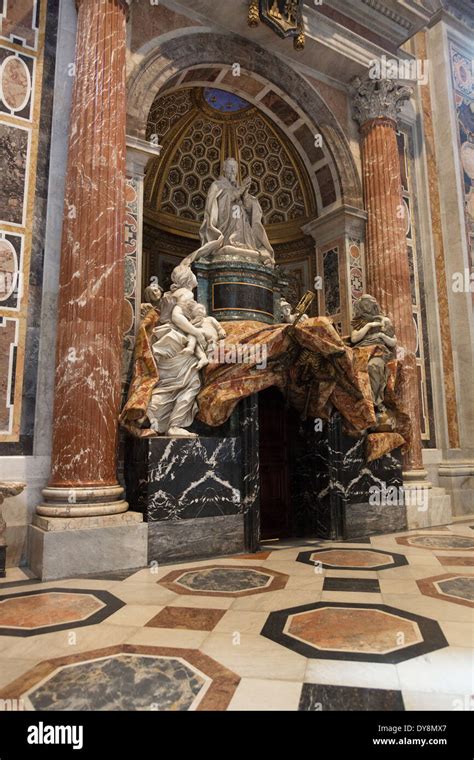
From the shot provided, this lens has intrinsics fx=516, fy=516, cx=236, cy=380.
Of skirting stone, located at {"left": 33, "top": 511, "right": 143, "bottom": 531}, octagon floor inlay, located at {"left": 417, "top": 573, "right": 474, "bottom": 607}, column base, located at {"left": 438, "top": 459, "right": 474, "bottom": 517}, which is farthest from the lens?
column base, located at {"left": 438, "top": 459, "right": 474, "bottom": 517}

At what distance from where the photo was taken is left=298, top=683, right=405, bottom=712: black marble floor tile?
191cm

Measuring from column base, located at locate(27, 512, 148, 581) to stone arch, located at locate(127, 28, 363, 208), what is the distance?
4124mm

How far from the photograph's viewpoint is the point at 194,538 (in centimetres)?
457

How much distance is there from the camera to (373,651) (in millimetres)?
2445

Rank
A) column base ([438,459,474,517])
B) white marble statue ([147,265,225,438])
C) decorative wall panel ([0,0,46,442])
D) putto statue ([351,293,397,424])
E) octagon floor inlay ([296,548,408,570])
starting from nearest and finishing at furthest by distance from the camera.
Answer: octagon floor inlay ([296,548,408,570]) → decorative wall panel ([0,0,46,442]) → white marble statue ([147,265,225,438]) → putto statue ([351,293,397,424]) → column base ([438,459,474,517])

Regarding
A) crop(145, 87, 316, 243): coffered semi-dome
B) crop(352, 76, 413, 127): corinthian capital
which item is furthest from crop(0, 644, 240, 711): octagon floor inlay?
crop(352, 76, 413, 127): corinthian capital

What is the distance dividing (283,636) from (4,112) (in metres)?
5.16

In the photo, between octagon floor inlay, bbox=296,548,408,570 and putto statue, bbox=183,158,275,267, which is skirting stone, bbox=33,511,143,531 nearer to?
octagon floor inlay, bbox=296,548,408,570

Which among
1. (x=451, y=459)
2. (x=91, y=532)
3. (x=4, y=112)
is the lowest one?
(x=91, y=532)

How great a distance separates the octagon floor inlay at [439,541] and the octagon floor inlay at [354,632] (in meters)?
2.23

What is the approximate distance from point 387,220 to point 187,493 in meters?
5.04

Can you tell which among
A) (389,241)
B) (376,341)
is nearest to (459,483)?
(376,341)

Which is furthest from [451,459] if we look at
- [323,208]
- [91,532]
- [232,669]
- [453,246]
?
[232,669]
